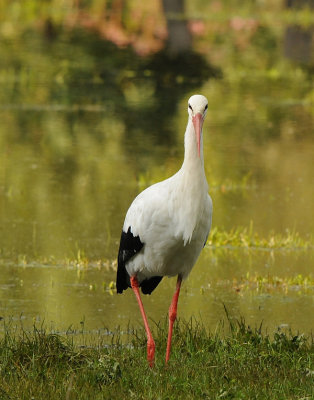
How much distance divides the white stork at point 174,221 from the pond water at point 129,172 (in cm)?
71

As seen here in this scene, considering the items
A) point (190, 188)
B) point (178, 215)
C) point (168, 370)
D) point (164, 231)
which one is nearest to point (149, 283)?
point (164, 231)

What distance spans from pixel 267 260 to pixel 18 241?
207 centimetres

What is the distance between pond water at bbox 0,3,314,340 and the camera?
7.93m

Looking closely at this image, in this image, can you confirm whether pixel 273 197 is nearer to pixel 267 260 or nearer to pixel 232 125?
pixel 267 260

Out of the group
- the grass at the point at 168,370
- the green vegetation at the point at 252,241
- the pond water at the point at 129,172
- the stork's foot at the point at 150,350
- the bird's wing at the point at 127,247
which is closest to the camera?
the grass at the point at 168,370

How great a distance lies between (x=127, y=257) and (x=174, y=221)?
1.79ft

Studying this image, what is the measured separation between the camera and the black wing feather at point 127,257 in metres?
6.64

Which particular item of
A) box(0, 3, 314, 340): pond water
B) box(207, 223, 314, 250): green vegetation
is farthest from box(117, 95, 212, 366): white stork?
box(207, 223, 314, 250): green vegetation

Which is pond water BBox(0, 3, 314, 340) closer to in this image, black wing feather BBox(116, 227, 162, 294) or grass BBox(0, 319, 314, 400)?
black wing feather BBox(116, 227, 162, 294)

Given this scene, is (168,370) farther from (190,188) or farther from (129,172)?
(129,172)

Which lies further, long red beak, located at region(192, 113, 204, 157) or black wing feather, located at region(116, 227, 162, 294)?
black wing feather, located at region(116, 227, 162, 294)

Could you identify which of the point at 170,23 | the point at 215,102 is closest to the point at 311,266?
the point at 215,102

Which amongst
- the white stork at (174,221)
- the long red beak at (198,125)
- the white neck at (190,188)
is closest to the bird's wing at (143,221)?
the white stork at (174,221)

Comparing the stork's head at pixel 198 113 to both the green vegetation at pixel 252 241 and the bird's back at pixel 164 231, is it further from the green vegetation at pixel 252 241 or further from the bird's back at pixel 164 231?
the green vegetation at pixel 252 241
